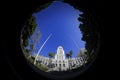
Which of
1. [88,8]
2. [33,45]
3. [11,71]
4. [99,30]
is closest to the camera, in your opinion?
[11,71]

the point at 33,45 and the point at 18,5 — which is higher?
the point at 33,45

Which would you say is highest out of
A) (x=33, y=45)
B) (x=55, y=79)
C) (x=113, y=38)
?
(x=33, y=45)

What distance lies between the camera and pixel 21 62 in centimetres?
321

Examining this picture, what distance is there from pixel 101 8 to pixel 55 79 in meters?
1.38

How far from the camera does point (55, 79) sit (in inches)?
130

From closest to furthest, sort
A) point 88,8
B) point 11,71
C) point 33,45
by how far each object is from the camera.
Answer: point 11,71 → point 88,8 → point 33,45

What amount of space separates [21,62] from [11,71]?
0.31 m

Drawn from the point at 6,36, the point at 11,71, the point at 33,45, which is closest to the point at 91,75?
the point at 11,71

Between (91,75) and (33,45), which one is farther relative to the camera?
(33,45)

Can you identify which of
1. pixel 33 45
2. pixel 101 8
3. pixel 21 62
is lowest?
pixel 21 62

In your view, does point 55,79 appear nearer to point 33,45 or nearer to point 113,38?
point 113,38

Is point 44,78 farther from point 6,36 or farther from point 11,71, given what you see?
point 6,36

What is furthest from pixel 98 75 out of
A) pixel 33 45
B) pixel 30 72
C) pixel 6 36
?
pixel 33 45

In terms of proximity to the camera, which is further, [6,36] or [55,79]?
[55,79]
